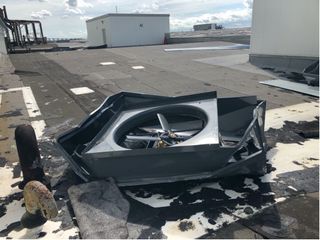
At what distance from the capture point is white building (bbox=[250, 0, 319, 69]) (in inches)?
329

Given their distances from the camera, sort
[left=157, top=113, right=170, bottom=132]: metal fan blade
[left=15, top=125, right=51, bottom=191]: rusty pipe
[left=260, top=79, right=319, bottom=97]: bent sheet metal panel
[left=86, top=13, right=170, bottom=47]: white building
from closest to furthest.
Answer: [left=15, top=125, right=51, bottom=191]: rusty pipe < [left=157, top=113, right=170, bottom=132]: metal fan blade < [left=260, top=79, right=319, bottom=97]: bent sheet metal panel < [left=86, top=13, right=170, bottom=47]: white building

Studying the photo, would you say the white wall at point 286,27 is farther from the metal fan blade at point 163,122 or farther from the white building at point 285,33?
the metal fan blade at point 163,122

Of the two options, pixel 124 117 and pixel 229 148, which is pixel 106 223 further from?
pixel 124 117

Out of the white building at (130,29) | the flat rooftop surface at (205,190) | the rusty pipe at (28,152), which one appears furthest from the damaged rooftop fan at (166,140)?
the white building at (130,29)

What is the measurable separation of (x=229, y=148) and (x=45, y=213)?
5.38ft

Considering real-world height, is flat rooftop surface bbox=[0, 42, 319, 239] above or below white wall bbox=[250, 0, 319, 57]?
below

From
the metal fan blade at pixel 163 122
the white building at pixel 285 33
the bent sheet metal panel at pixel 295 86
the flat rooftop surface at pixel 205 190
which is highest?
the white building at pixel 285 33

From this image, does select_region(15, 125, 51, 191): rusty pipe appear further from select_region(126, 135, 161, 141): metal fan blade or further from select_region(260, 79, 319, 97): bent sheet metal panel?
select_region(260, 79, 319, 97): bent sheet metal panel

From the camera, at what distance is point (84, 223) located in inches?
94.1

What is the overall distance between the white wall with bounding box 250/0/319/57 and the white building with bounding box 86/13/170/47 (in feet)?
55.6

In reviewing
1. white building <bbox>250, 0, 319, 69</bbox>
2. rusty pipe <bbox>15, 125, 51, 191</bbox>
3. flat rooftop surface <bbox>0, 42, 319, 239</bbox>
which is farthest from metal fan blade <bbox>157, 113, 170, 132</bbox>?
white building <bbox>250, 0, 319, 69</bbox>

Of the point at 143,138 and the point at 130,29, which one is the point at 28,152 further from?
the point at 130,29

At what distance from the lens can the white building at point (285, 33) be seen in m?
8.37

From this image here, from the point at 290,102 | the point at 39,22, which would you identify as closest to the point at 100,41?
the point at 39,22
